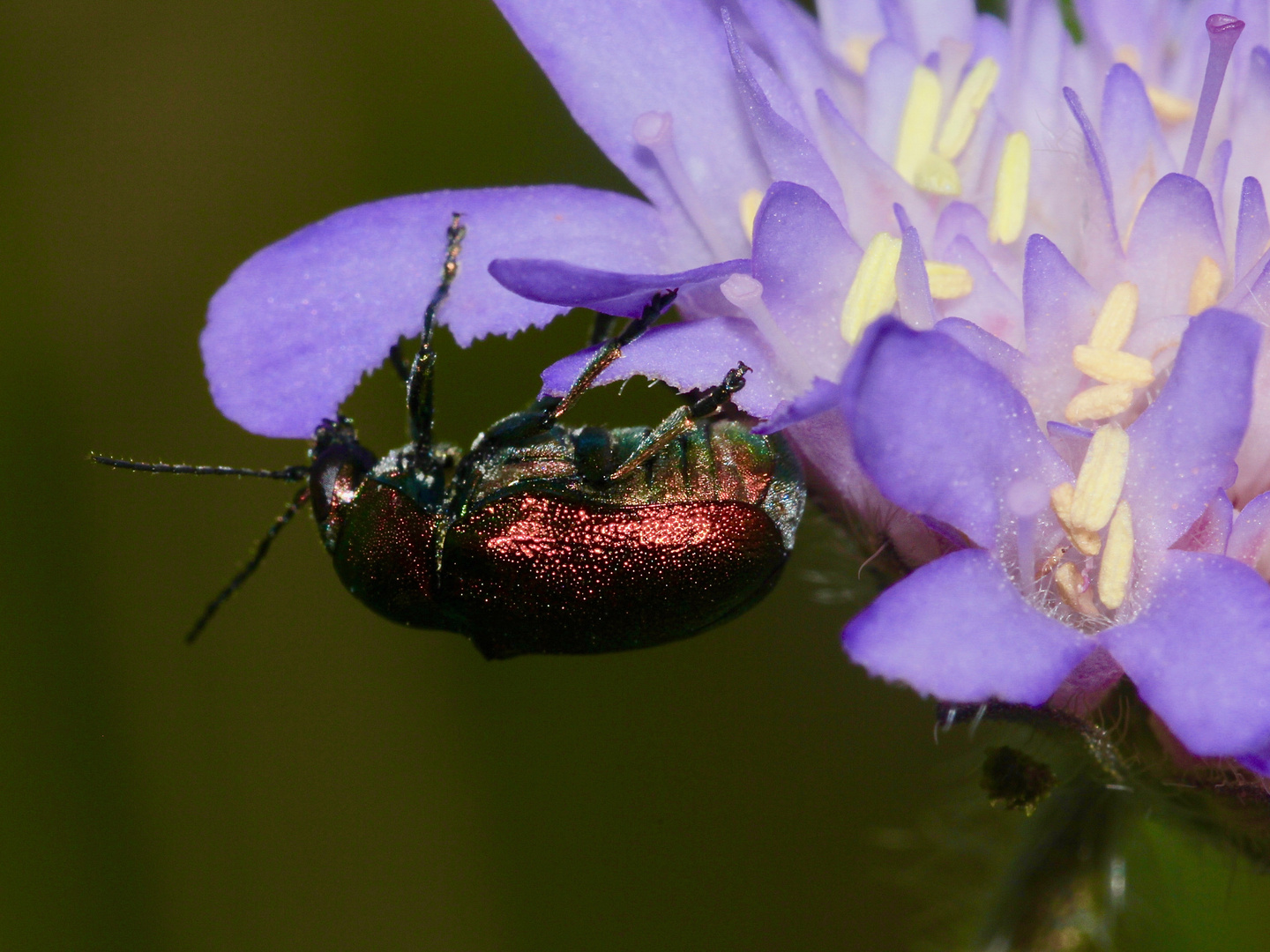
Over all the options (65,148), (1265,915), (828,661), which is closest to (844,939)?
(828,661)

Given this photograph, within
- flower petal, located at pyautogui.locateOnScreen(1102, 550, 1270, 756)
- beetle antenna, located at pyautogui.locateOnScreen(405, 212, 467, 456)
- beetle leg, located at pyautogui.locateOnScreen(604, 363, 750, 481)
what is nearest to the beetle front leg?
beetle antenna, located at pyautogui.locateOnScreen(405, 212, 467, 456)

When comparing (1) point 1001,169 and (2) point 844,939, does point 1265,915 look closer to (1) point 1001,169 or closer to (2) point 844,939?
(1) point 1001,169

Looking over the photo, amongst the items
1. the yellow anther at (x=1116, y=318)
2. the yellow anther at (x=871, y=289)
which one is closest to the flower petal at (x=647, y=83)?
the yellow anther at (x=871, y=289)

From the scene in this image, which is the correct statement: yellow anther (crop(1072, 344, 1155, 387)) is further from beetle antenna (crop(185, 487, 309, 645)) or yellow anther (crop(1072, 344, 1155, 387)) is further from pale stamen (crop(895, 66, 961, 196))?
beetle antenna (crop(185, 487, 309, 645))

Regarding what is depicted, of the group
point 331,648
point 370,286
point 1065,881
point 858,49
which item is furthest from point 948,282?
point 331,648

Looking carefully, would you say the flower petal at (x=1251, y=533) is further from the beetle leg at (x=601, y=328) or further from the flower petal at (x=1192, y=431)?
the beetle leg at (x=601, y=328)

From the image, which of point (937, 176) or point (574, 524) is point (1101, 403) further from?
point (574, 524)
